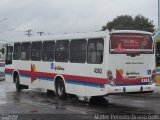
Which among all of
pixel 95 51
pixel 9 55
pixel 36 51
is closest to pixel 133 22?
pixel 9 55

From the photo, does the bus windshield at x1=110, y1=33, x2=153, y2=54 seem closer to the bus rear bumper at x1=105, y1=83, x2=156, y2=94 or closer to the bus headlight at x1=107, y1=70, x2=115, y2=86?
the bus headlight at x1=107, y1=70, x2=115, y2=86

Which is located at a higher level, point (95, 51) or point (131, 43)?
point (131, 43)

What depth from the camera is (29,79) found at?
22359 millimetres

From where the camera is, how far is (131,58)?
16.3 metres

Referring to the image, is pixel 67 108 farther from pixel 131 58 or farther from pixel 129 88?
pixel 131 58

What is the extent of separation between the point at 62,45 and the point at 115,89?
4458 millimetres

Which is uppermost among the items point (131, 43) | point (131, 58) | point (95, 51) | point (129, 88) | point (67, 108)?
point (131, 43)

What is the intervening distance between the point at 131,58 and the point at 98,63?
1.23 m

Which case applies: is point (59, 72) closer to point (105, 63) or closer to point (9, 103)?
point (9, 103)

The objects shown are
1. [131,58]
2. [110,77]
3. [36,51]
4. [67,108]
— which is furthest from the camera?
[36,51]

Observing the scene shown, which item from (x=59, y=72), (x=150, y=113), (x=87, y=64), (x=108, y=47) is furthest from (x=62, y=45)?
(x=150, y=113)

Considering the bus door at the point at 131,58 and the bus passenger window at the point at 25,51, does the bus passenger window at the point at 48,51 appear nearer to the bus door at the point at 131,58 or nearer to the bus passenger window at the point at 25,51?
the bus passenger window at the point at 25,51

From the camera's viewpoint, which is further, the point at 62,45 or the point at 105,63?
the point at 62,45

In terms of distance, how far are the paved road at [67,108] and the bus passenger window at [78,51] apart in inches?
69.2
